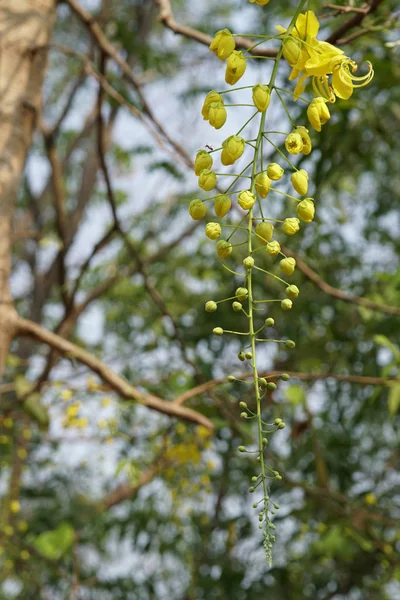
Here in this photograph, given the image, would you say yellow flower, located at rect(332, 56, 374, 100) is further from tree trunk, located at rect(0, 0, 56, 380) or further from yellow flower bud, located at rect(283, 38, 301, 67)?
tree trunk, located at rect(0, 0, 56, 380)

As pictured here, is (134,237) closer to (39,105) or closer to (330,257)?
(330,257)

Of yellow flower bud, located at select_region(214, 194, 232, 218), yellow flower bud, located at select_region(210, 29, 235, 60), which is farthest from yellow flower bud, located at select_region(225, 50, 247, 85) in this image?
yellow flower bud, located at select_region(214, 194, 232, 218)

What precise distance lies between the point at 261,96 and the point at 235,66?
Answer: 0.04m

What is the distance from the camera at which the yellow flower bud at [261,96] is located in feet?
2.31

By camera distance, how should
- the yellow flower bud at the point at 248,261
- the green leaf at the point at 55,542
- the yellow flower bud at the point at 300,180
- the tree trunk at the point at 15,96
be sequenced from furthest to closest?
the green leaf at the point at 55,542 → the tree trunk at the point at 15,96 → the yellow flower bud at the point at 300,180 → the yellow flower bud at the point at 248,261

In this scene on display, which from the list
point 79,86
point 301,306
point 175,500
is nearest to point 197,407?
point 175,500

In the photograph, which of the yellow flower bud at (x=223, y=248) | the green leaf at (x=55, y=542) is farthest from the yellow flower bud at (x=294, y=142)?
the green leaf at (x=55, y=542)

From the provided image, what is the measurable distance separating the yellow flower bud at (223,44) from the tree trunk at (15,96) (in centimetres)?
77

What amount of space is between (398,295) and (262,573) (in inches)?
50.8

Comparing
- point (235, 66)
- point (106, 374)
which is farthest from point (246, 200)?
point (106, 374)

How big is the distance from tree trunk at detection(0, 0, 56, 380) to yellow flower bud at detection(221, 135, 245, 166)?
783 millimetres

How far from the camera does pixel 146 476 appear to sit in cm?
232

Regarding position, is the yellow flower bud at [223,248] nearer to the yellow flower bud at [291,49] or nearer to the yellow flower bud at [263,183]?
the yellow flower bud at [263,183]

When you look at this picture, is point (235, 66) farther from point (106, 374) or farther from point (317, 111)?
point (106, 374)
